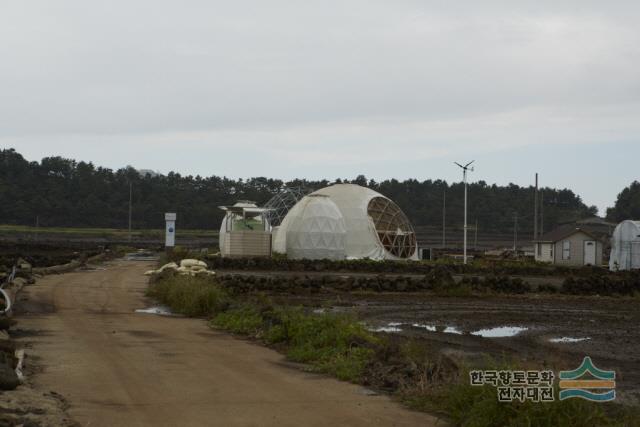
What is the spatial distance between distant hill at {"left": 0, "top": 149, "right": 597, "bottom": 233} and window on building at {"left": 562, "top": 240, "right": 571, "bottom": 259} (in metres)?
61.8

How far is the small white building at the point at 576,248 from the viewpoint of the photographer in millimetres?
64750

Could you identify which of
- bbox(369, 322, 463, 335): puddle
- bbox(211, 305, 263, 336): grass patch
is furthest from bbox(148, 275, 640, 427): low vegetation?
bbox(369, 322, 463, 335): puddle

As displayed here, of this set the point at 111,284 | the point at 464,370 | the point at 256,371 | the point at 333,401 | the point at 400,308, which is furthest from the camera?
the point at 111,284

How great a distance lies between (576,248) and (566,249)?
802mm

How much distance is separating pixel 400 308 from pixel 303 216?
3317 cm

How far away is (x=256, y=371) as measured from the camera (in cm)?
1266

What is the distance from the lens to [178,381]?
11.6m

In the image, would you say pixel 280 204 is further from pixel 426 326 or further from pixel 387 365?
pixel 387 365

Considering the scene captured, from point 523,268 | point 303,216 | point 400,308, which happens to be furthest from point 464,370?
point 303,216

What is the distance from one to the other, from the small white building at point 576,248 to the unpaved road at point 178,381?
2012 inches

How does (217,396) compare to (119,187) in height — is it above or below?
below

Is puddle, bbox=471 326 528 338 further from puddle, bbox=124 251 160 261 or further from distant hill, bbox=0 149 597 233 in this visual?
distant hill, bbox=0 149 597 233

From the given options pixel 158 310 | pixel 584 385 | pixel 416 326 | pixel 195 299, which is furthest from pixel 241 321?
pixel 584 385

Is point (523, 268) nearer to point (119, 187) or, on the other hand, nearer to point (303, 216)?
point (303, 216)
